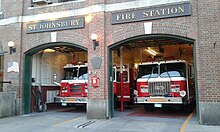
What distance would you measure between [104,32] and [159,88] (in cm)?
404

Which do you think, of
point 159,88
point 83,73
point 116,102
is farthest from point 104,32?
point 116,102

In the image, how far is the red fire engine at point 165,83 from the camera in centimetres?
1212

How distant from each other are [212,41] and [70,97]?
26.7 ft

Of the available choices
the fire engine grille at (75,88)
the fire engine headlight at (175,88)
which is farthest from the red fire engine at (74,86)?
the fire engine headlight at (175,88)

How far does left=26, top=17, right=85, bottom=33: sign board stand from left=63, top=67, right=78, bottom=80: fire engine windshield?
3.06m

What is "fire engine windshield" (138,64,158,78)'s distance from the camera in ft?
43.1

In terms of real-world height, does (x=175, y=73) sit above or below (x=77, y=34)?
below

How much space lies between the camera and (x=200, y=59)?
10.1 meters

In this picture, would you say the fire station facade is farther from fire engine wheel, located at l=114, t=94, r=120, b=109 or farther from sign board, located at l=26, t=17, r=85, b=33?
fire engine wheel, located at l=114, t=94, r=120, b=109

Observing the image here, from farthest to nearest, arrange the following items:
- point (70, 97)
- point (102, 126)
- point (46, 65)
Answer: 1. point (46, 65)
2. point (70, 97)
3. point (102, 126)

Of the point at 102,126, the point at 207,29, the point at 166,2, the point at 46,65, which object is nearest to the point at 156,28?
the point at 166,2

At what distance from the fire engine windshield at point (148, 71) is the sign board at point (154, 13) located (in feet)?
10.6

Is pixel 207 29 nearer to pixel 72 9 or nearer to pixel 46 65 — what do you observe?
pixel 72 9

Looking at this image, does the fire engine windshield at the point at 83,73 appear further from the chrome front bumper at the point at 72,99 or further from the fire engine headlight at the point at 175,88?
the fire engine headlight at the point at 175,88
